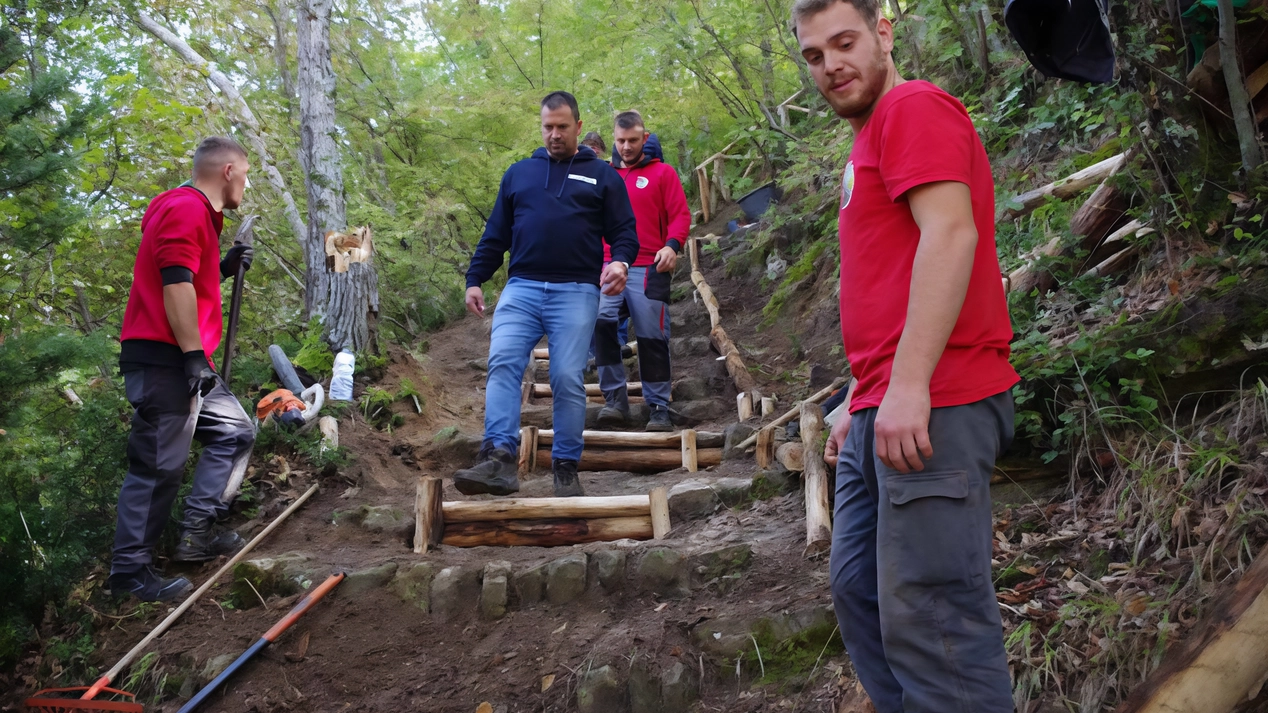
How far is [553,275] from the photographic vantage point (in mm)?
4504

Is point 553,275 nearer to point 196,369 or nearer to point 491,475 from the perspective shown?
point 491,475

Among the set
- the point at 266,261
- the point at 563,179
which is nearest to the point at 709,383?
the point at 563,179

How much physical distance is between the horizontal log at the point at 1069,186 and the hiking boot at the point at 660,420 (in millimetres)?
2840

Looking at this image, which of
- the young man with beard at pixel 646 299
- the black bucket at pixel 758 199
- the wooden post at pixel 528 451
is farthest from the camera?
the black bucket at pixel 758 199

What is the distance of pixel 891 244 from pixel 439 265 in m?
9.95

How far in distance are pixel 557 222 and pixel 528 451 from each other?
1740 mm

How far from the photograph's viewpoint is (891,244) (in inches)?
69.6

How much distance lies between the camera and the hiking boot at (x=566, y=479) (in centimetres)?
446

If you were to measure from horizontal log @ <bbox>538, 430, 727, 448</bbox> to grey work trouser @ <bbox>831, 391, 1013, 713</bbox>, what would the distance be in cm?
404

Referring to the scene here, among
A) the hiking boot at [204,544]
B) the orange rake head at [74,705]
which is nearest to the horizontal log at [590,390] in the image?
the hiking boot at [204,544]

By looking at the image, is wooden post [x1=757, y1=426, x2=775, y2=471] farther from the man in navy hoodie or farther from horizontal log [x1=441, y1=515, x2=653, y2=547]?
the man in navy hoodie

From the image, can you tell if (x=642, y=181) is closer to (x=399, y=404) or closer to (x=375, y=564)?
(x=399, y=404)

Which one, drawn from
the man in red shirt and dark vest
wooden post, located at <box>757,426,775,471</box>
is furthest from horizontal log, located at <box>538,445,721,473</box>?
the man in red shirt and dark vest

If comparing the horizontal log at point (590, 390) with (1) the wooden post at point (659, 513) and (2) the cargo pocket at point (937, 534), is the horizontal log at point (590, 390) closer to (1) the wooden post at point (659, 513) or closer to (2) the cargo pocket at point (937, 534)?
(1) the wooden post at point (659, 513)
